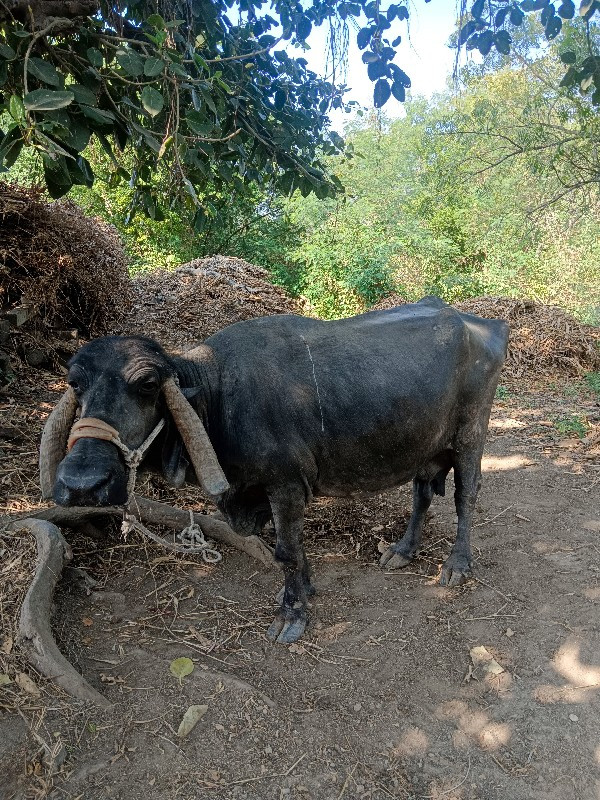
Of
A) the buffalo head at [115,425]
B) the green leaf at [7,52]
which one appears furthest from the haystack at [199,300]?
the green leaf at [7,52]

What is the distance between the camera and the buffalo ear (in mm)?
3365

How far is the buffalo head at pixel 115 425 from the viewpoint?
2719mm

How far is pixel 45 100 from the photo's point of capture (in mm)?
2695

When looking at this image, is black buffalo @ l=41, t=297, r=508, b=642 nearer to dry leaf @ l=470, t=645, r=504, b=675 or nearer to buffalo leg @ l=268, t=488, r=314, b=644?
buffalo leg @ l=268, t=488, r=314, b=644

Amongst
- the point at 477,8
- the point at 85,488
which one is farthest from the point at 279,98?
the point at 85,488

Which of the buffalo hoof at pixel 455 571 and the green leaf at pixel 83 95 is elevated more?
the green leaf at pixel 83 95

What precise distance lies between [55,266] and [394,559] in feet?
18.9

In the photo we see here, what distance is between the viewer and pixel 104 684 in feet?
10.4

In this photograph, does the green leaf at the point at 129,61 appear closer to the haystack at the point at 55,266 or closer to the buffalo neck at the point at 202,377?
the buffalo neck at the point at 202,377

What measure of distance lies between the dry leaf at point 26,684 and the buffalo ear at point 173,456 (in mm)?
1161

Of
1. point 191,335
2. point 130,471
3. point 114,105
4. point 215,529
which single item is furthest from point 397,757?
point 191,335

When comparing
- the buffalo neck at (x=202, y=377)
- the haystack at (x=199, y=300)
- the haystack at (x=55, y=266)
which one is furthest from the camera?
the haystack at (x=199, y=300)

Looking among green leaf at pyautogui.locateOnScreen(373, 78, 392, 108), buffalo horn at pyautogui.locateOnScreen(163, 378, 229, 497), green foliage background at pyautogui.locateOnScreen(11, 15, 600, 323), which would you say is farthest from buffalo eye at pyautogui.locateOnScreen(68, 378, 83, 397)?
green foliage background at pyautogui.locateOnScreen(11, 15, 600, 323)

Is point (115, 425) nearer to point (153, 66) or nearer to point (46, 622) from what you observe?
point (46, 622)
